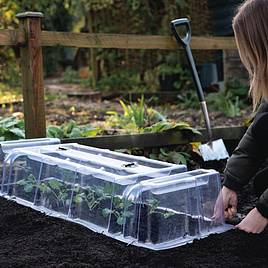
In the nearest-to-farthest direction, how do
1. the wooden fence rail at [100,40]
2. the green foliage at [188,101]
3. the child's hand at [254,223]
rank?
the child's hand at [254,223] < the wooden fence rail at [100,40] < the green foliage at [188,101]

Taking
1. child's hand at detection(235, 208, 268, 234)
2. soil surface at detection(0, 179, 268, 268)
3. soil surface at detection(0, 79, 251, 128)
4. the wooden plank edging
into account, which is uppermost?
the wooden plank edging

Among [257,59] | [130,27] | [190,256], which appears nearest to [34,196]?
[190,256]

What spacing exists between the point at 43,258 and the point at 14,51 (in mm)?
8082

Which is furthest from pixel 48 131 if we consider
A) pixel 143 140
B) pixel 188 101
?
pixel 188 101

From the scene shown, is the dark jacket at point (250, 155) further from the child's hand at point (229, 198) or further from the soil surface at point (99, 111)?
the soil surface at point (99, 111)

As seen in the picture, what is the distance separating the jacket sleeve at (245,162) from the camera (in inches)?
87.8

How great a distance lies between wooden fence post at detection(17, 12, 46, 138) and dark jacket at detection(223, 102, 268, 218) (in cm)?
140

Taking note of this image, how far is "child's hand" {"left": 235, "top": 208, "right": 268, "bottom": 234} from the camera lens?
2014 mm

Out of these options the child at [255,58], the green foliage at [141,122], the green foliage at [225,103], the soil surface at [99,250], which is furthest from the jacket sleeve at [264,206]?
the green foliage at [225,103]

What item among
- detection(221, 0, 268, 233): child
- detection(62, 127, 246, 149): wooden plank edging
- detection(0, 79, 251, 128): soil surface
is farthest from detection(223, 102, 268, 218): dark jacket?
detection(0, 79, 251, 128): soil surface

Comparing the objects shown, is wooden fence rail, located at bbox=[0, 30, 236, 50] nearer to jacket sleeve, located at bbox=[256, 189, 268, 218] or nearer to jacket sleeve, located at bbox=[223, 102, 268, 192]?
jacket sleeve, located at bbox=[223, 102, 268, 192]

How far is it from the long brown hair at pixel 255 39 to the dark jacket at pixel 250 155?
25cm

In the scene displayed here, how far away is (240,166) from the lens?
88.4 inches

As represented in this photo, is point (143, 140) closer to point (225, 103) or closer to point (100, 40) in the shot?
point (100, 40)
